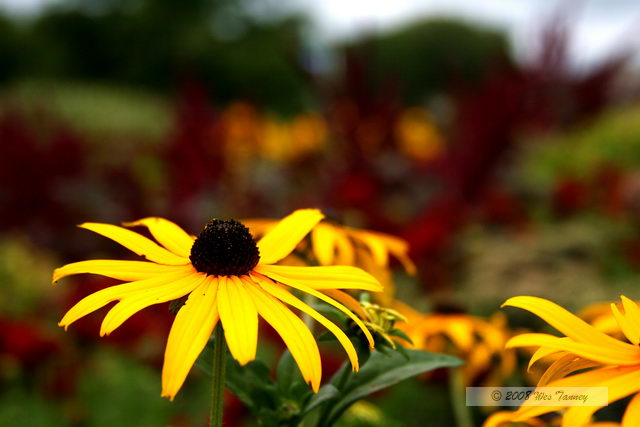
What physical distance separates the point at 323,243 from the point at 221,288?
465 mm

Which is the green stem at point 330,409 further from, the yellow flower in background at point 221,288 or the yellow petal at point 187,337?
the yellow petal at point 187,337

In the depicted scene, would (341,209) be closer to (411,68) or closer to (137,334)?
(137,334)

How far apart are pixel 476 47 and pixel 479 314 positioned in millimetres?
17623

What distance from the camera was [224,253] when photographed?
0.88 metres

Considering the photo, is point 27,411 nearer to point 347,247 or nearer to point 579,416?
point 347,247

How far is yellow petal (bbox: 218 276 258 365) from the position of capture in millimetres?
708

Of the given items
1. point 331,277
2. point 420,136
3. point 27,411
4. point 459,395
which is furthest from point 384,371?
point 420,136

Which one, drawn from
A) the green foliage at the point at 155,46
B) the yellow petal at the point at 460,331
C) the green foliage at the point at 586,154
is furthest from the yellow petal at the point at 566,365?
the green foliage at the point at 155,46

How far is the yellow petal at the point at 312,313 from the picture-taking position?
0.75 meters

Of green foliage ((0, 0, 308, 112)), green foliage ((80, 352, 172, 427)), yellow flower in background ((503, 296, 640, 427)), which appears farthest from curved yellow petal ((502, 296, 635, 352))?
green foliage ((0, 0, 308, 112))

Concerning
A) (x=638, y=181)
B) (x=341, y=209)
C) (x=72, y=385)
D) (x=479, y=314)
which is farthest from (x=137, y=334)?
(x=638, y=181)

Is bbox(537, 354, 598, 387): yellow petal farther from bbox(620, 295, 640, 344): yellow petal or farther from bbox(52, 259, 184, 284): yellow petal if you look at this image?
bbox(52, 259, 184, 284): yellow petal

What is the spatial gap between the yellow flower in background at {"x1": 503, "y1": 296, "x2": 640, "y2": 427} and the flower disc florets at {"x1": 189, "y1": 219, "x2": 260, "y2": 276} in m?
0.33

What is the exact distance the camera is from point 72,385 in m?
2.26
